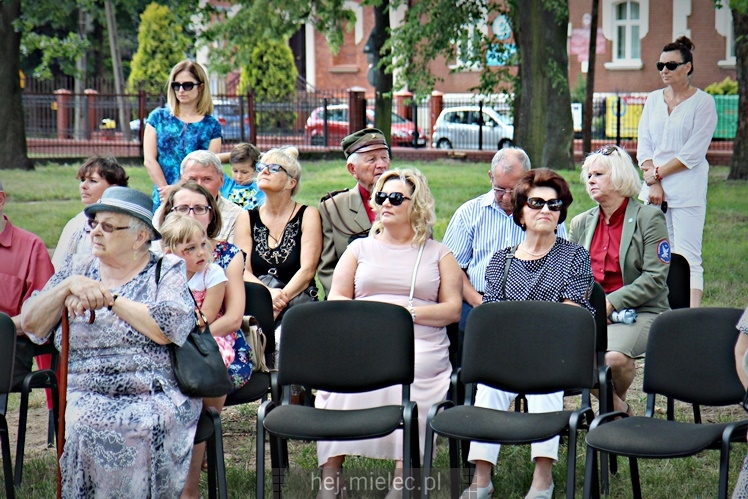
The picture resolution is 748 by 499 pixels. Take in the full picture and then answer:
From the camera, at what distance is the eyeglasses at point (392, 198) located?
5352 millimetres

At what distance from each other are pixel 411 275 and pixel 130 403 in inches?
62.0

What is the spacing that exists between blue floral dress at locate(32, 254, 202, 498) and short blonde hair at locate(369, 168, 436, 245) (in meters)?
1.28

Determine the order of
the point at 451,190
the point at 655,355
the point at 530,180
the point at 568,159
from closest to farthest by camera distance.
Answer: the point at 655,355 → the point at 530,180 → the point at 451,190 → the point at 568,159

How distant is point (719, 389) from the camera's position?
15.9 feet

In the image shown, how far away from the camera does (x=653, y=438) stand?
4.48 meters

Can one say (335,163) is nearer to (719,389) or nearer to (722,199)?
(722,199)

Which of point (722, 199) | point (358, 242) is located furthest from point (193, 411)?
point (722, 199)

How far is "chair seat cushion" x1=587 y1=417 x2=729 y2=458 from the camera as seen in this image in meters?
4.37

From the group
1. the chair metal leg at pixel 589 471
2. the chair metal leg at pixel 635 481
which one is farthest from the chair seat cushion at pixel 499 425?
the chair metal leg at pixel 635 481

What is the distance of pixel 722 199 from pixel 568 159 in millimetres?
3360

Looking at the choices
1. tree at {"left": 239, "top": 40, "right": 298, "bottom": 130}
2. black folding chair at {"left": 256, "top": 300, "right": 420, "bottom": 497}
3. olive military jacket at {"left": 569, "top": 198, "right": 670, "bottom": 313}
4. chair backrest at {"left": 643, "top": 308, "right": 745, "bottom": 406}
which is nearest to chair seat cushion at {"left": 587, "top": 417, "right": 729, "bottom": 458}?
chair backrest at {"left": 643, "top": 308, "right": 745, "bottom": 406}

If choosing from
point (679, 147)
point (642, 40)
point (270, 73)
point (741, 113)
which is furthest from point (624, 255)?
point (642, 40)

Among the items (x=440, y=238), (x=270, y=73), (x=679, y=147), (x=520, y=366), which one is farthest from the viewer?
(x=270, y=73)

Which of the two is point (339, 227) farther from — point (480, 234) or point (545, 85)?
point (545, 85)
